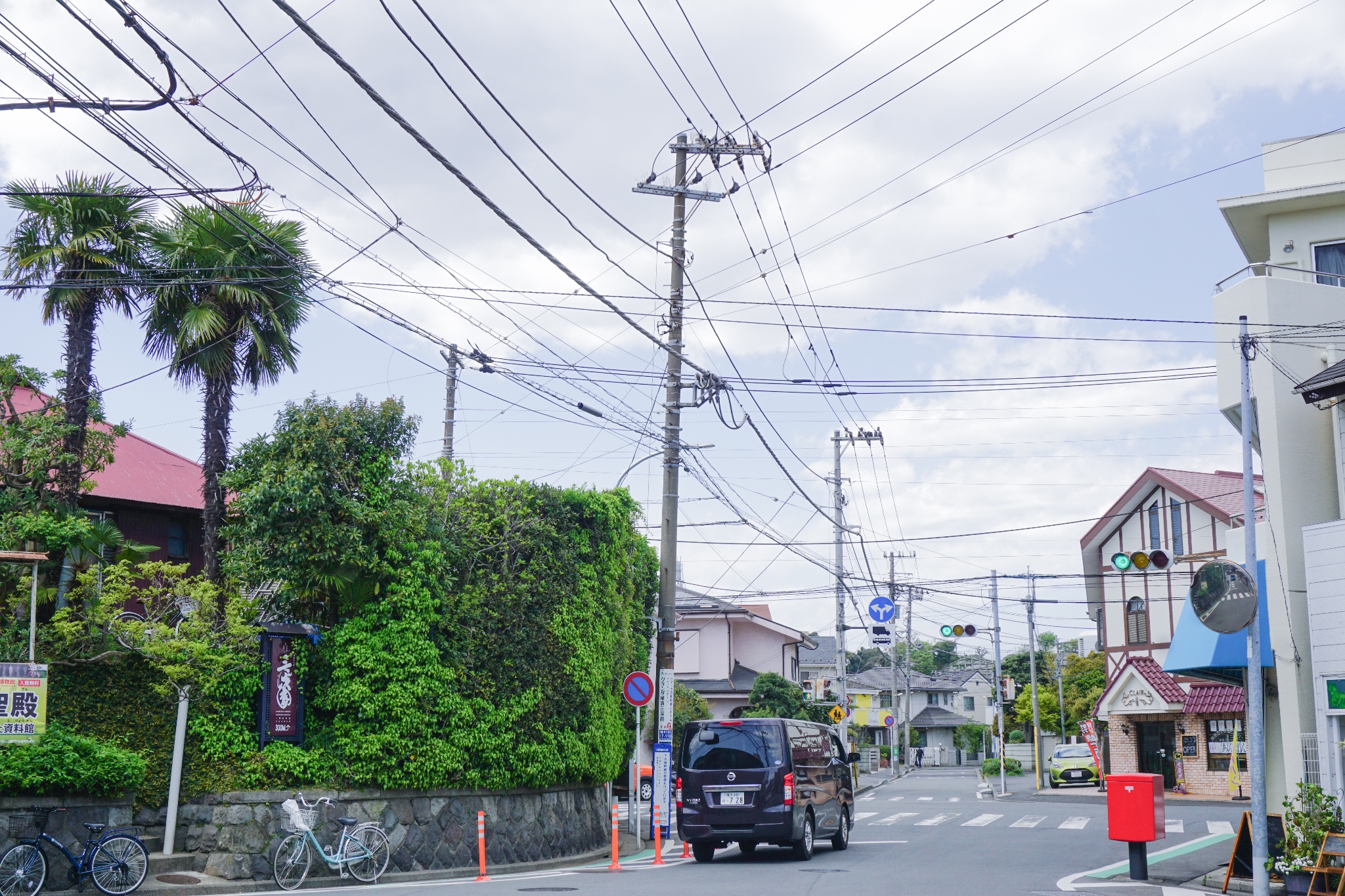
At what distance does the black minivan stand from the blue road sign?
1593 centimetres

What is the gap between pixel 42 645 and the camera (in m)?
15.1

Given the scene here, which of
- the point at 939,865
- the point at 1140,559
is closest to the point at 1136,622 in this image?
the point at 1140,559

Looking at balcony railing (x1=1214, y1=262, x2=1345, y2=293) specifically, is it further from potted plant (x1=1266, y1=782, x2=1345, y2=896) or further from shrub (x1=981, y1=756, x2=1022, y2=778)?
shrub (x1=981, y1=756, x2=1022, y2=778)

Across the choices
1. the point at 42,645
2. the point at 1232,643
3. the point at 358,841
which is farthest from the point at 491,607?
the point at 1232,643

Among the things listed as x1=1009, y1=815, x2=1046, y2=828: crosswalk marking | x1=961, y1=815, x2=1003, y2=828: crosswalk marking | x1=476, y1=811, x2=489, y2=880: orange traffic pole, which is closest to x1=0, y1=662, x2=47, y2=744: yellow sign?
x1=476, y1=811, x2=489, y2=880: orange traffic pole

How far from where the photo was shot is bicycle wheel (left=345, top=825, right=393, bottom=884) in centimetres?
1502

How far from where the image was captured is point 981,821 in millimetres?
27422

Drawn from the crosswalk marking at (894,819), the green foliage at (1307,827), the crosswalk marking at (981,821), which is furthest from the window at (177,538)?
the green foliage at (1307,827)

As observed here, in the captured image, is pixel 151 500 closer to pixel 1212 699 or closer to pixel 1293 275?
pixel 1293 275

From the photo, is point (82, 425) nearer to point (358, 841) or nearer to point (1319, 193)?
point (358, 841)

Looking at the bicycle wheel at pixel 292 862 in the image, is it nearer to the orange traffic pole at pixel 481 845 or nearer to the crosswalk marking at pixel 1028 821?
the orange traffic pole at pixel 481 845

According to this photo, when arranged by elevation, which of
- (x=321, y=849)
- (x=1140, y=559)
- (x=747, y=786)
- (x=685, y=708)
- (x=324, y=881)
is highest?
(x=1140, y=559)

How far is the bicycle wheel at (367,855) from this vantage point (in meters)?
15.0

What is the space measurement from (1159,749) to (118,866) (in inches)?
1402
